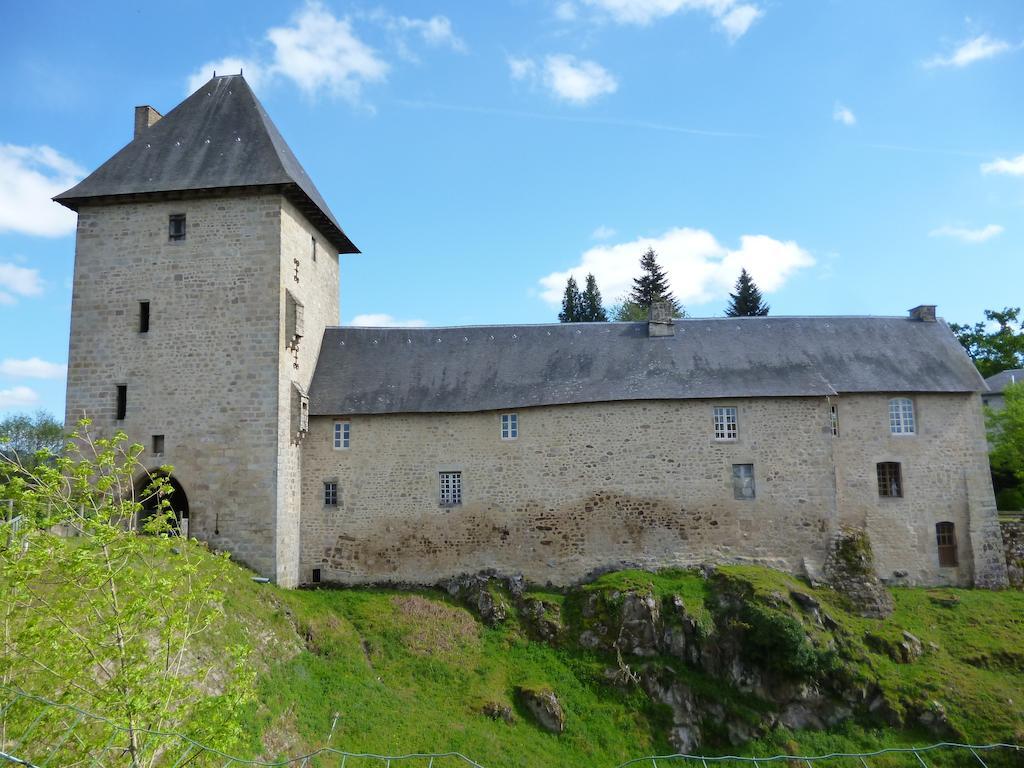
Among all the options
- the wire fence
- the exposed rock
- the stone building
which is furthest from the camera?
the stone building

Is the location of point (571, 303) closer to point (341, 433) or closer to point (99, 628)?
point (341, 433)

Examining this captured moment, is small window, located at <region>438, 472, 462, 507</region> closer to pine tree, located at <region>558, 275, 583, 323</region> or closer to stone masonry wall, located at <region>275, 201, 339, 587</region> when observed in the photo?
stone masonry wall, located at <region>275, 201, 339, 587</region>

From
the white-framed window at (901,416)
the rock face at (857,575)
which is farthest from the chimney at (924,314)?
the rock face at (857,575)

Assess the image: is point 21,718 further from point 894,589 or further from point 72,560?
point 894,589

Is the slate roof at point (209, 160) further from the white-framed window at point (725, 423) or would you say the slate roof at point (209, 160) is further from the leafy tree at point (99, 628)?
the leafy tree at point (99, 628)

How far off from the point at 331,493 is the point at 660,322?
11.6 m

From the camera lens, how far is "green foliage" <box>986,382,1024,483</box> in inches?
1139

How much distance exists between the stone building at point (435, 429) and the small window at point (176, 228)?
0.06 metres

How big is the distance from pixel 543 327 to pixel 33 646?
18.7 metres

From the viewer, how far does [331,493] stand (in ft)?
73.5

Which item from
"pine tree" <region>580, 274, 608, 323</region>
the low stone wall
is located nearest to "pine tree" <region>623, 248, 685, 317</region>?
"pine tree" <region>580, 274, 608, 323</region>

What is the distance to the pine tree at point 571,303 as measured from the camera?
4894 cm

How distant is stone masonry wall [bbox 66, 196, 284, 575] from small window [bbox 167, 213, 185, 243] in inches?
5.5

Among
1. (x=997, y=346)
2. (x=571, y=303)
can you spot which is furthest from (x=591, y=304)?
(x=997, y=346)
